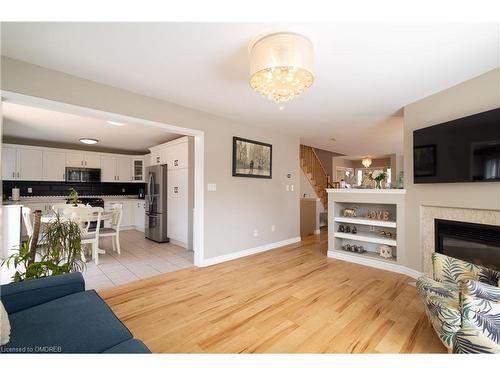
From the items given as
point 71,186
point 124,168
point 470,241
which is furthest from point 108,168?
point 470,241

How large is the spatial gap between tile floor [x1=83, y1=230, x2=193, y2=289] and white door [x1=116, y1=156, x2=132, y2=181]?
2240 mm

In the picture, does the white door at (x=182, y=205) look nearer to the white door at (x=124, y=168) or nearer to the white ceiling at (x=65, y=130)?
the white ceiling at (x=65, y=130)

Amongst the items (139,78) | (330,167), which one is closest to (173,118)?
(139,78)

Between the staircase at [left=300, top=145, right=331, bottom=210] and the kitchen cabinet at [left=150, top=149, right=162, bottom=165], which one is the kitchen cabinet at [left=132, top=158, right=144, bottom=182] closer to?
the kitchen cabinet at [left=150, top=149, right=162, bottom=165]

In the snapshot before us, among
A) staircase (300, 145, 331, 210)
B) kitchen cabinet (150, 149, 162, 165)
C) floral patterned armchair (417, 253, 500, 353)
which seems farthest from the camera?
staircase (300, 145, 331, 210)

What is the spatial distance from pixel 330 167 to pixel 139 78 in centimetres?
695

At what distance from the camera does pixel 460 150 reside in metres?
2.32

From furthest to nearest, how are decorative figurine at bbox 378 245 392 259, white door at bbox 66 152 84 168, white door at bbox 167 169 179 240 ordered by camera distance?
Answer: white door at bbox 66 152 84 168, white door at bbox 167 169 179 240, decorative figurine at bbox 378 245 392 259

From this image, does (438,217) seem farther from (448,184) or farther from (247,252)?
(247,252)

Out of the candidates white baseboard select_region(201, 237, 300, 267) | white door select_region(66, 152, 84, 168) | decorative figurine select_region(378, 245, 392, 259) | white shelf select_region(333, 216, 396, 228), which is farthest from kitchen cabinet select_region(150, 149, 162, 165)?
decorative figurine select_region(378, 245, 392, 259)

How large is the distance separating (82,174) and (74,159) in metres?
0.42

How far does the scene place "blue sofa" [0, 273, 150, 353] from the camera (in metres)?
1.03
